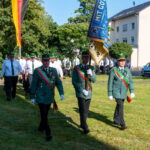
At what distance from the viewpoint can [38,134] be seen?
6.55m

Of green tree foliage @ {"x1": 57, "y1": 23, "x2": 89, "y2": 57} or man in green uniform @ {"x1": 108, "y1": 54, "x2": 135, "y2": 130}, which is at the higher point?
green tree foliage @ {"x1": 57, "y1": 23, "x2": 89, "y2": 57}

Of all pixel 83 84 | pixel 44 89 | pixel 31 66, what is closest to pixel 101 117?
pixel 83 84

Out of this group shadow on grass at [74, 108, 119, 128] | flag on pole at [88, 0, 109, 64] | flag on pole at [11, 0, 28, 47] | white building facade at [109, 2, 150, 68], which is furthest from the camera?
white building facade at [109, 2, 150, 68]

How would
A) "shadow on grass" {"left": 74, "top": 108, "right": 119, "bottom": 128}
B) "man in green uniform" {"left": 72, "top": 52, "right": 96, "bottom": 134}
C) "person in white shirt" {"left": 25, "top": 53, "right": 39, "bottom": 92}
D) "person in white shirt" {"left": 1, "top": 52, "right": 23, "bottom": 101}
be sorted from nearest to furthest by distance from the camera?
"man in green uniform" {"left": 72, "top": 52, "right": 96, "bottom": 134}
"shadow on grass" {"left": 74, "top": 108, "right": 119, "bottom": 128}
"person in white shirt" {"left": 1, "top": 52, "right": 23, "bottom": 101}
"person in white shirt" {"left": 25, "top": 53, "right": 39, "bottom": 92}

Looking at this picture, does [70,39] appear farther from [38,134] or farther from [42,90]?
[42,90]

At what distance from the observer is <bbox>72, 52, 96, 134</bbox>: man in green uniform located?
663 cm

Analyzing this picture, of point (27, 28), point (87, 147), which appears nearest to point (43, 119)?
point (87, 147)

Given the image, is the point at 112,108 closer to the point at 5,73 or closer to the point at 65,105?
the point at 65,105

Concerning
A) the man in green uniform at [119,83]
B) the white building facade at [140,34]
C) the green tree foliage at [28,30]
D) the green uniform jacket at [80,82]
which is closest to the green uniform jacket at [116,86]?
the man in green uniform at [119,83]

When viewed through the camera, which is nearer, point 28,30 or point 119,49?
point 28,30

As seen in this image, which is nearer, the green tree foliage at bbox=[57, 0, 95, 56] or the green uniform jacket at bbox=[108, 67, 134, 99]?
the green uniform jacket at bbox=[108, 67, 134, 99]

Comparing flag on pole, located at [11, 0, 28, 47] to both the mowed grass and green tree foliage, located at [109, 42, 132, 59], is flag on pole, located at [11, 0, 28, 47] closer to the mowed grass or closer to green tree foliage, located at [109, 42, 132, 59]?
the mowed grass

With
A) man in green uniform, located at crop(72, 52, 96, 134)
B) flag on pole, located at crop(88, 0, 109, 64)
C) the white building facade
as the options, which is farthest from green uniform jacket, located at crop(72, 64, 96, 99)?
the white building facade

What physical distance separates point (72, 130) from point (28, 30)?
24.1 meters
